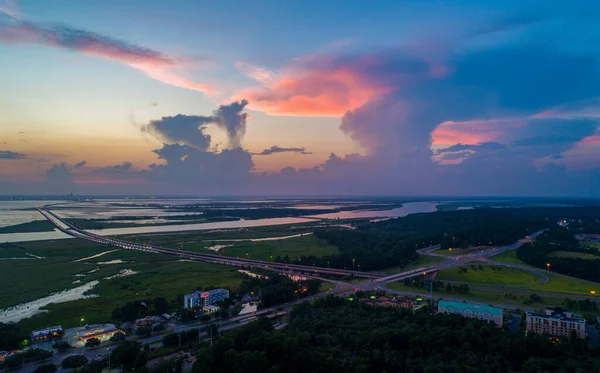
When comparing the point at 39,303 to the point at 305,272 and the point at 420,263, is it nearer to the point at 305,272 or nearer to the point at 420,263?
the point at 305,272

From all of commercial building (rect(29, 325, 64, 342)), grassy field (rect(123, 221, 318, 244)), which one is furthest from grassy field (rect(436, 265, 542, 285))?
grassy field (rect(123, 221, 318, 244))

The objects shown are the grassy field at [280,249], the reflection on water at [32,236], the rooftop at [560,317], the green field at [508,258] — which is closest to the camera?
the rooftop at [560,317]

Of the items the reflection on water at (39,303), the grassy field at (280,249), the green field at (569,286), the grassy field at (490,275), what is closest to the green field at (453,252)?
the grassy field at (490,275)

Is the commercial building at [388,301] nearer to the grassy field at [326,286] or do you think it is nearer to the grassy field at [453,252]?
the grassy field at [326,286]

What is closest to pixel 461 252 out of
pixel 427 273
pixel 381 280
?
pixel 427 273

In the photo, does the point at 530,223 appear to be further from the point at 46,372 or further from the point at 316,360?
the point at 46,372

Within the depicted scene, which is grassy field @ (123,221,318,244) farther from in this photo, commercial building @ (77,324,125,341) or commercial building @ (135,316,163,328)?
commercial building @ (77,324,125,341)

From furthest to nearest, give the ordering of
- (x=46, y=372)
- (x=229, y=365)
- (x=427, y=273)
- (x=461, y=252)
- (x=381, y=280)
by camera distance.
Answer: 1. (x=461, y=252)
2. (x=427, y=273)
3. (x=381, y=280)
4. (x=46, y=372)
5. (x=229, y=365)
